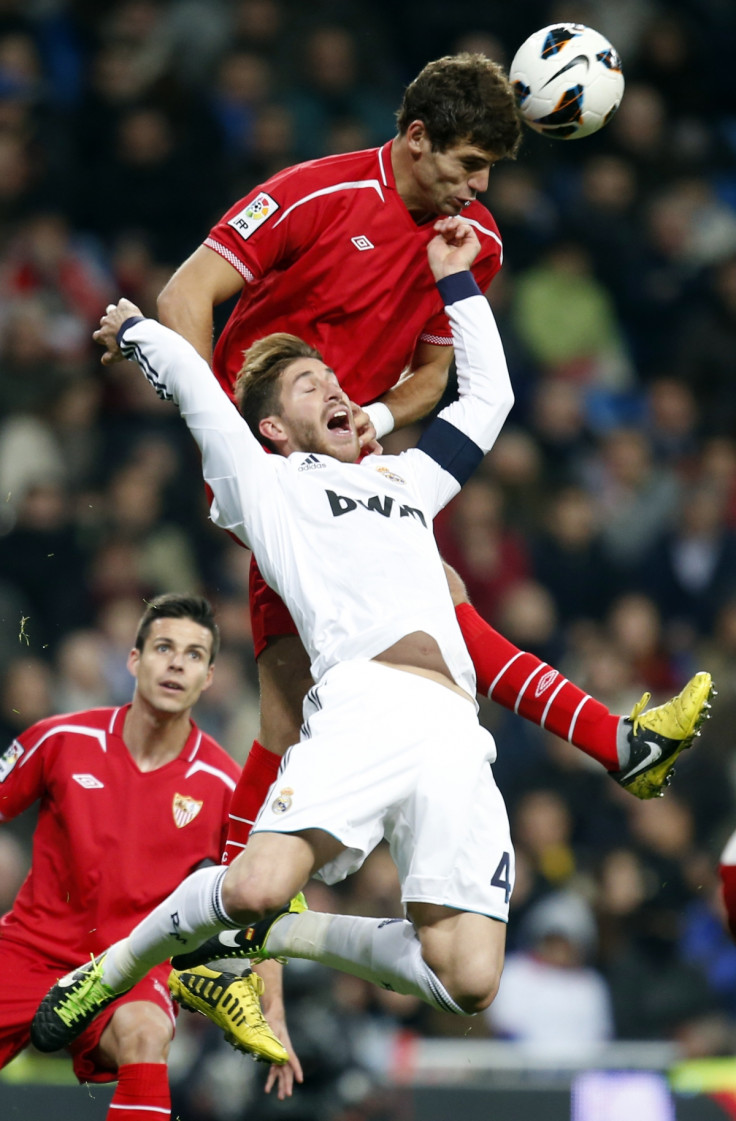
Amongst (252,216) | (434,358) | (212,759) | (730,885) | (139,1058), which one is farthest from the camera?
(212,759)

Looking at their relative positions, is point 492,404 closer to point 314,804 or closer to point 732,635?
point 314,804

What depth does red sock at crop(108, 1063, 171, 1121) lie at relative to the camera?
17.2ft

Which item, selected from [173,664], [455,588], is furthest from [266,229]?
[173,664]

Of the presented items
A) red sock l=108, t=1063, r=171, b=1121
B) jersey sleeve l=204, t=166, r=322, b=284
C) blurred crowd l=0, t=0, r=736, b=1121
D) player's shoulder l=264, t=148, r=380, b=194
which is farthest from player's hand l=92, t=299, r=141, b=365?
blurred crowd l=0, t=0, r=736, b=1121

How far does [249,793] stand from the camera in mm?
5199

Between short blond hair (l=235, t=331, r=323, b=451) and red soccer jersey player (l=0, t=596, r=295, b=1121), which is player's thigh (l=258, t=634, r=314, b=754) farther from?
red soccer jersey player (l=0, t=596, r=295, b=1121)

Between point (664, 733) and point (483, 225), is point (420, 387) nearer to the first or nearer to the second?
point (483, 225)

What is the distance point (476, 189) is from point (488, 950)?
2.26m

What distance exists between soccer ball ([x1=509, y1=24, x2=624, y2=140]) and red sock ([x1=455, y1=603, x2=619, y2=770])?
1604mm

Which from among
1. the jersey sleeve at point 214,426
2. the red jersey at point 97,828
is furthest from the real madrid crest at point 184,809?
the jersey sleeve at point 214,426

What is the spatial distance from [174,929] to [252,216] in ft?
6.90

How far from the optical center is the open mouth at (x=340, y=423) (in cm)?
493

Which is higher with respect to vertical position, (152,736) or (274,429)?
(274,429)

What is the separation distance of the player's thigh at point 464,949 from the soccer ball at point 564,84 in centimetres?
252
